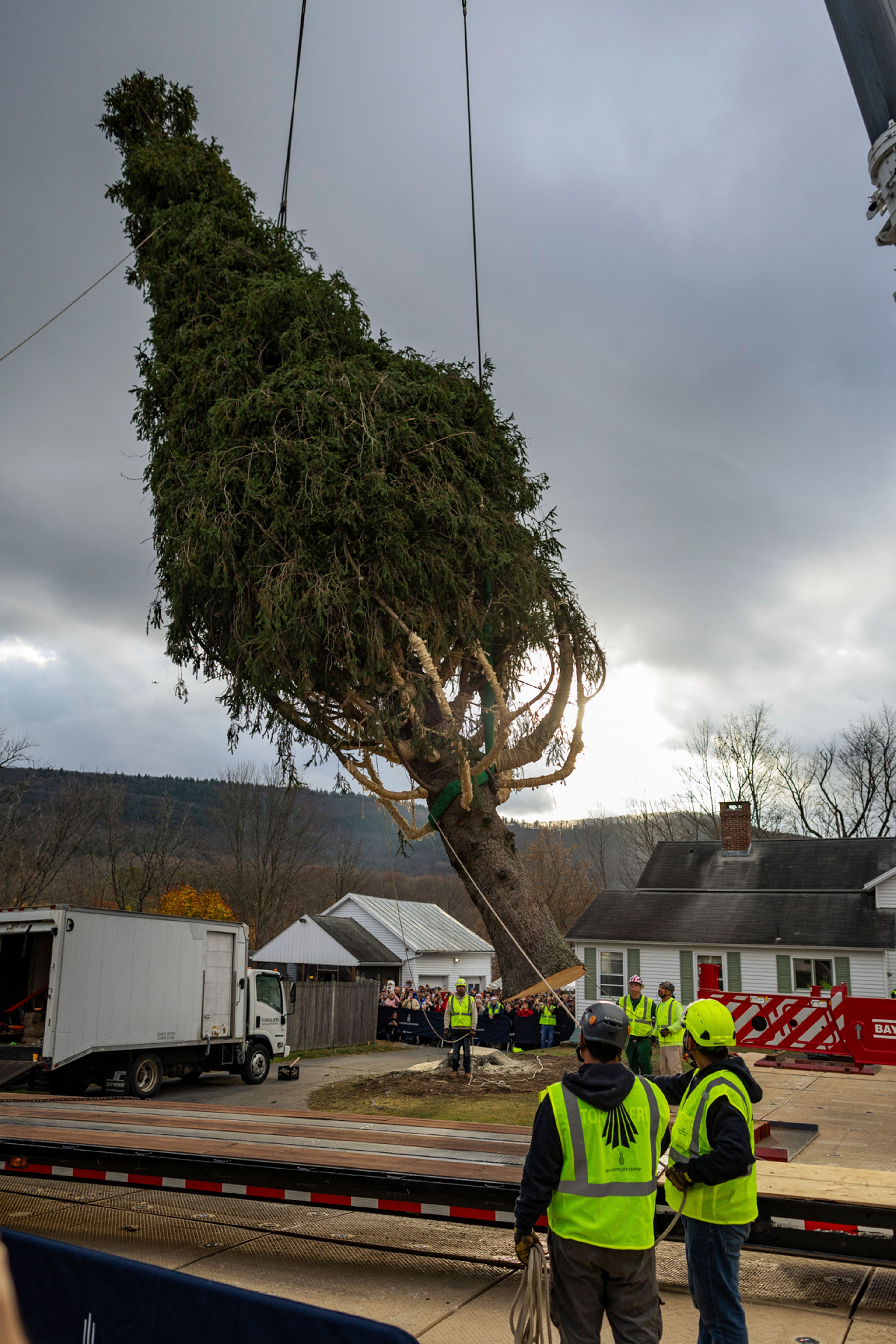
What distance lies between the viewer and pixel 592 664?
1485cm

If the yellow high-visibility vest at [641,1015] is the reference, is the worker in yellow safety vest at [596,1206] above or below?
above

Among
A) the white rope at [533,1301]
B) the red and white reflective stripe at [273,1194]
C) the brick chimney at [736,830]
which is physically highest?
the brick chimney at [736,830]

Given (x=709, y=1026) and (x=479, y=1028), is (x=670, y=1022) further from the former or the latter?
(x=709, y=1026)

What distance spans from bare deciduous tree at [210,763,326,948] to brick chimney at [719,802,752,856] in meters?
27.4

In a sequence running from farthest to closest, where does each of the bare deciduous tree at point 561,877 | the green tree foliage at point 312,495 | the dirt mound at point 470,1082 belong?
the bare deciduous tree at point 561,877 → the dirt mound at point 470,1082 → the green tree foliage at point 312,495

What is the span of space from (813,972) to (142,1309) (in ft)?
101

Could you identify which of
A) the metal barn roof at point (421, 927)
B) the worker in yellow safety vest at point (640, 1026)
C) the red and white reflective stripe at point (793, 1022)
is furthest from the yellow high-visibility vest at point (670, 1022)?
A: the metal barn roof at point (421, 927)

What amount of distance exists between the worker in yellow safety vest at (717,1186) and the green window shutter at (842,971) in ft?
97.0

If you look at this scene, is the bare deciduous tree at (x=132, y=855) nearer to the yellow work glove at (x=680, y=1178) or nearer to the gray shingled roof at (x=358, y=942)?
the gray shingled roof at (x=358, y=942)

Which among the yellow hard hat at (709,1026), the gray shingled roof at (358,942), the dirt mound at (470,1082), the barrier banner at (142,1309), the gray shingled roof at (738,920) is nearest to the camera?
the barrier banner at (142,1309)

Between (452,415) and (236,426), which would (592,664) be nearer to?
(452,415)

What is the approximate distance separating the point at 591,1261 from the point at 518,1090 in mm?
11858

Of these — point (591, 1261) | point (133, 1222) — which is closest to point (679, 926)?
point (133, 1222)

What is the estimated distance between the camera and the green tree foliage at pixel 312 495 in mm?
12727
